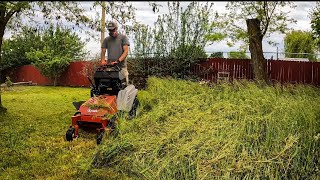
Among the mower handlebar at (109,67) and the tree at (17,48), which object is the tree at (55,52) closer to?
the tree at (17,48)

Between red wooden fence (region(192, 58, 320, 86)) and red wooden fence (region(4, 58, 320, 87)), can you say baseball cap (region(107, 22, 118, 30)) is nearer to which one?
red wooden fence (region(4, 58, 320, 87))

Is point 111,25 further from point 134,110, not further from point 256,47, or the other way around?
point 256,47


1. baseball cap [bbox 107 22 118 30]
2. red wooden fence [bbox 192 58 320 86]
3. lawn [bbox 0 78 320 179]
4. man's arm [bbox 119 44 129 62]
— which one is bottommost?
lawn [bbox 0 78 320 179]

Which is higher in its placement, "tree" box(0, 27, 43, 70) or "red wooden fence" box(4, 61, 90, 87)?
"tree" box(0, 27, 43, 70)

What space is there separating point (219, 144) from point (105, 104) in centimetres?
244

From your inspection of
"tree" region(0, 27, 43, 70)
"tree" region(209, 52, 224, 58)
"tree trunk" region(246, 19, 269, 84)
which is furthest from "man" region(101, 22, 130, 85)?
"tree" region(0, 27, 43, 70)

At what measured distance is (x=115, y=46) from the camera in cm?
664

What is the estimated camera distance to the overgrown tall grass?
339 cm

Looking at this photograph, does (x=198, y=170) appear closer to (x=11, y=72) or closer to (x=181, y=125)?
(x=181, y=125)

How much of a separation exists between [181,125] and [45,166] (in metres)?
1.69

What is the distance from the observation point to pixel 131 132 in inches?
184

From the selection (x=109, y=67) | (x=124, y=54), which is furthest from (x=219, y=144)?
(x=124, y=54)

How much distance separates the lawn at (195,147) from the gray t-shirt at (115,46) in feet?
4.04

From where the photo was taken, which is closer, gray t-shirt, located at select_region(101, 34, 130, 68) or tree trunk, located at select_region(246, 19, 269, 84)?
gray t-shirt, located at select_region(101, 34, 130, 68)
